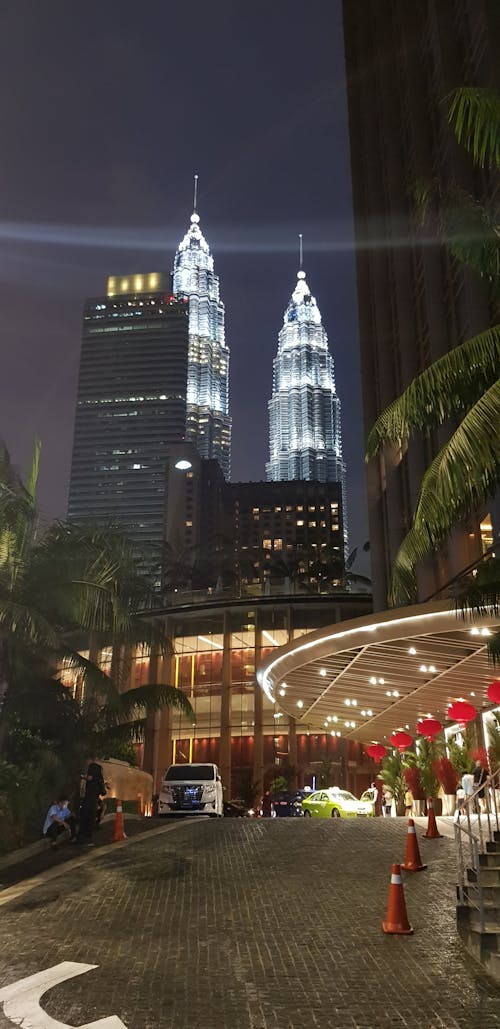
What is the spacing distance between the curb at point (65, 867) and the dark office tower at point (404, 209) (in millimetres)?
22343

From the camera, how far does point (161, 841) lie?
17062mm

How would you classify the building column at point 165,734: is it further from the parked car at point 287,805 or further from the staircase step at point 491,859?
the staircase step at point 491,859

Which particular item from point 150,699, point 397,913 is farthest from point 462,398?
point 150,699

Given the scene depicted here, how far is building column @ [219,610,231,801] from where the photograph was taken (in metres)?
60.2

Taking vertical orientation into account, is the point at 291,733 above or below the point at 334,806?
above

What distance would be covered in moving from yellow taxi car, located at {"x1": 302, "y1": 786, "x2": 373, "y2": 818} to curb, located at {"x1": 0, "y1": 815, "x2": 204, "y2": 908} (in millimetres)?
10390

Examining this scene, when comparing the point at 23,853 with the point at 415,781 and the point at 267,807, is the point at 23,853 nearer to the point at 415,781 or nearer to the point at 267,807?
the point at 415,781

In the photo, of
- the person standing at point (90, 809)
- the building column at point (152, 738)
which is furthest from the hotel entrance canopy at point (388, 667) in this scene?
the building column at point (152, 738)

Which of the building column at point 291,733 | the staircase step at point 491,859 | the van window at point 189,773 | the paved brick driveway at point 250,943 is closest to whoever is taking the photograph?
the paved brick driveway at point 250,943

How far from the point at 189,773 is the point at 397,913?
17.4 metres

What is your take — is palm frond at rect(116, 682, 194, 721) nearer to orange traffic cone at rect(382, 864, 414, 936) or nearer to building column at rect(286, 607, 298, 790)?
orange traffic cone at rect(382, 864, 414, 936)

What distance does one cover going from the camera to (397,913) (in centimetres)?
940

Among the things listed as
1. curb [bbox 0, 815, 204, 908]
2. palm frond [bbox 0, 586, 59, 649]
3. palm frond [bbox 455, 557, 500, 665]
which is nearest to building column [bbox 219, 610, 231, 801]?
curb [bbox 0, 815, 204, 908]

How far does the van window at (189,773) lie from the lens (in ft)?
84.4
